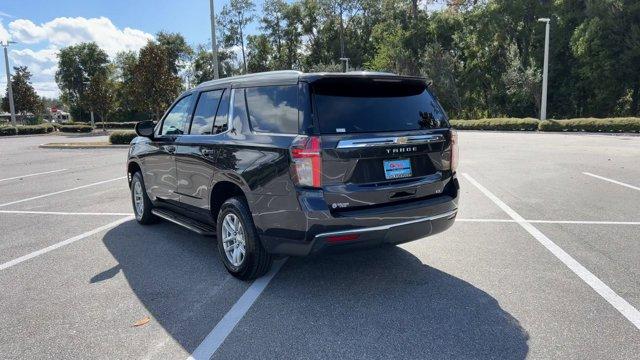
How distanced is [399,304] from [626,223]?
424cm

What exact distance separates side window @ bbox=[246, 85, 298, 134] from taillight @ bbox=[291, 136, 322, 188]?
0.17 meters

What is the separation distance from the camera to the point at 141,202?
22.1ft

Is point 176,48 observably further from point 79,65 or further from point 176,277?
point 176,277

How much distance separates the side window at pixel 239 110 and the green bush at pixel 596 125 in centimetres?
2753

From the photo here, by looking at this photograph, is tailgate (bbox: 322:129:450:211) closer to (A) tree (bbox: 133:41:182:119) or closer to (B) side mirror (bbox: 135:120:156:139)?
(B) side mirror (bbox: 135:120:156:139)

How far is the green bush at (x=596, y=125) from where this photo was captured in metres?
26.2

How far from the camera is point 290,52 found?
69.1 m

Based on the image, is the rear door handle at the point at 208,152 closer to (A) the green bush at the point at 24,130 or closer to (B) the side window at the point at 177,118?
(B) the side window at the point at 177,118

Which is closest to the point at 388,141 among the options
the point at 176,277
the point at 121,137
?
the point at 176,277

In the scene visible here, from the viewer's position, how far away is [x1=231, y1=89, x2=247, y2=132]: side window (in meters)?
4.47

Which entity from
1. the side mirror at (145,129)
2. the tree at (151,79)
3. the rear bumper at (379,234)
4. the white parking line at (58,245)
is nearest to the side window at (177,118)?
the side mirror at (145,129)

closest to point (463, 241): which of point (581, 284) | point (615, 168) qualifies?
point (581, 284)

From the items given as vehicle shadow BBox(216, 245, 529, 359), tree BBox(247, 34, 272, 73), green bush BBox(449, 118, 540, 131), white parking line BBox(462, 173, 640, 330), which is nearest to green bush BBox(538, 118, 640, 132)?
green bush BBox(449, 118, 540, 131)

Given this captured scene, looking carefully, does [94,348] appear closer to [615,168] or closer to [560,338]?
[560,338]
